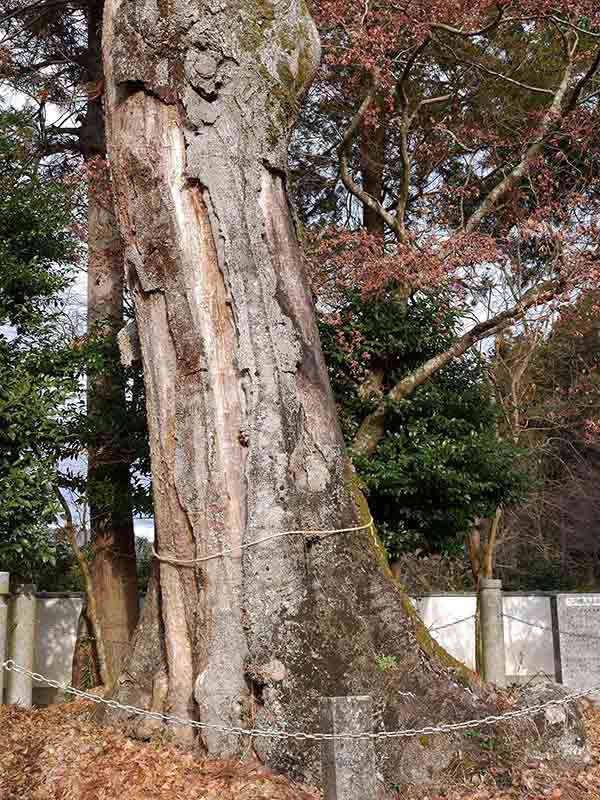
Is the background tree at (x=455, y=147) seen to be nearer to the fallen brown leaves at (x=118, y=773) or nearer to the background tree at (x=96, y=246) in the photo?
the background tree at (x=96, y=246)

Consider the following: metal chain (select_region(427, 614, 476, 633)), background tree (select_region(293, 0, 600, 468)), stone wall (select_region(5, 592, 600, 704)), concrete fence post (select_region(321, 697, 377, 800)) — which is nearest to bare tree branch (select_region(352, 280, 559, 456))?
background tree (select_region(293, 0, 600, 468))

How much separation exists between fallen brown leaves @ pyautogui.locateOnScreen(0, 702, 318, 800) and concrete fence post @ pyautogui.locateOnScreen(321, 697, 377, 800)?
45.9 inches

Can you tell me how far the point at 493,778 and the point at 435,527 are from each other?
4.82 m

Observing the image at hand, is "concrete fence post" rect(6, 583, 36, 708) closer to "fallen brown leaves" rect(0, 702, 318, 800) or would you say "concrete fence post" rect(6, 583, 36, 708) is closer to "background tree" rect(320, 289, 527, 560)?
"fallen brown leaves" rect(0, 702, 318, 800)

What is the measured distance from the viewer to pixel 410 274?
31.6 ft

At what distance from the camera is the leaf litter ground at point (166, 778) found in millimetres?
4766

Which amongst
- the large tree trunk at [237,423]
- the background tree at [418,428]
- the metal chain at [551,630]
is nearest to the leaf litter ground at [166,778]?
the large tree trunk at [237,423]

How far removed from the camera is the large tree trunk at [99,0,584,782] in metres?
5.32

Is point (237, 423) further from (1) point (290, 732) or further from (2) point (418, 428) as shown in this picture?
(2) point (418, 428)

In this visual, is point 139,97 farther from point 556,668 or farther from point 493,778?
point 556,668

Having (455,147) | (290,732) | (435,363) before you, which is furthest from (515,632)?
(290,732)

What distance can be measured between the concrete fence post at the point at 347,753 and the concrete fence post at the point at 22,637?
596 centimetres

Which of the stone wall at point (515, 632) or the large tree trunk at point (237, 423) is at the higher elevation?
the large tree trunk at point (237, 423)

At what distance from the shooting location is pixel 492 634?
444 inches
